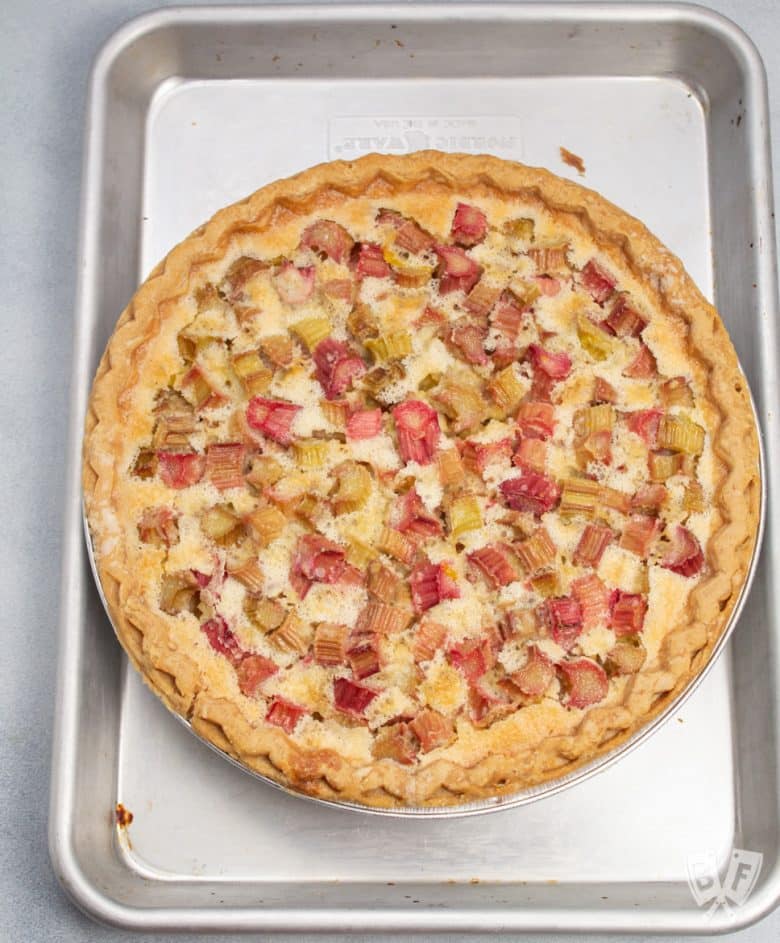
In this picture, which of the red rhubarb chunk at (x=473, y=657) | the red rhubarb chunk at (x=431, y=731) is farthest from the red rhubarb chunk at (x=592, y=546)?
the red rhubarb chunk at (x=431, y=731)

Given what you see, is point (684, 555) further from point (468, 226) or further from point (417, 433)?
point (468, 226)

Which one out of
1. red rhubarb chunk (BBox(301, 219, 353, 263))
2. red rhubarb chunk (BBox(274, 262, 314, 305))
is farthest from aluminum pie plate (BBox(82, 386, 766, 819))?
red rhubarb chunk (BBox(301, 219, 353, 263))

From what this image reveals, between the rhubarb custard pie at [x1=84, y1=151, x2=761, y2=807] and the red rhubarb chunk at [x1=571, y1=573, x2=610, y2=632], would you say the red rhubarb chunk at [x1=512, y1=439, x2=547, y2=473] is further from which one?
the red rhubarb chunk at [x1=571, y1=573, x2=610, y2=632]

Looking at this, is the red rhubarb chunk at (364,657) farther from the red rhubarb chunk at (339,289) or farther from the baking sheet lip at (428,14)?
the baking sheet lip at (428,14)

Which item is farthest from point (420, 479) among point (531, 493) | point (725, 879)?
point (725, 879)

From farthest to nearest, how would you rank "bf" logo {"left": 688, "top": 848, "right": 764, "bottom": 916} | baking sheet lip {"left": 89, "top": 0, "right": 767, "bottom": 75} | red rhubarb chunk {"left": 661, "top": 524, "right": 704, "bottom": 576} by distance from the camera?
baking sheet lip {"left": 89, "top": 0, "right": 767, "bottom": 75} → "bf" logo {"left": 688, "top": 848, "right": 764, "bottom": 916} → red rhubarb chunk {"left": 661, "top": 524, "right": 704, "bottom": 576}
